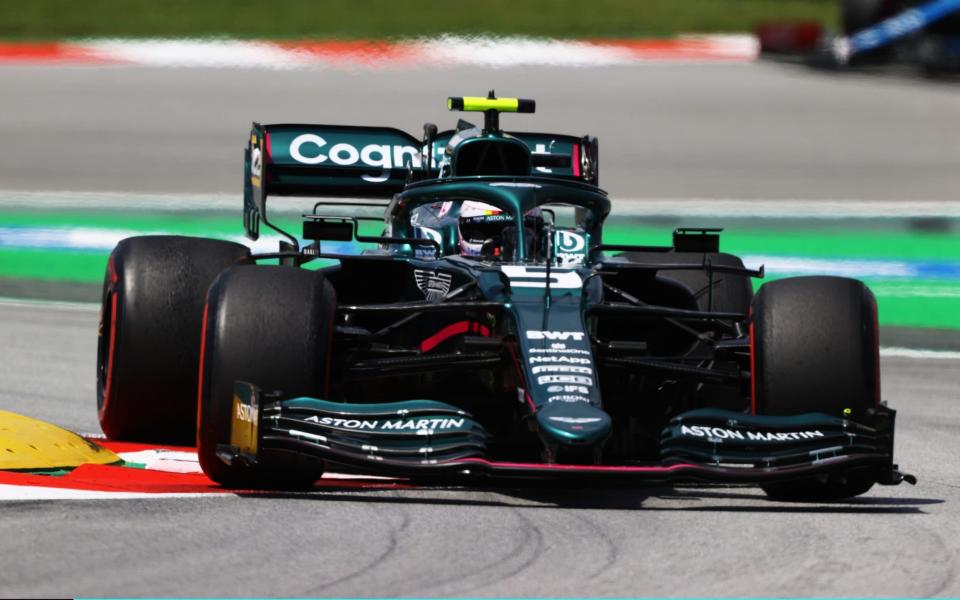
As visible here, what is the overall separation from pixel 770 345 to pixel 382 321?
2.00 meters

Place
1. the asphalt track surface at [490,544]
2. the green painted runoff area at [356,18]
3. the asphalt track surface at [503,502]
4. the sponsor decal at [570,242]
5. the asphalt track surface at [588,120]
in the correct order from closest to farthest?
the asphalt track surface at [490,544] → the asphalt track surface at [503,502] → the sponsor decal at [570,242] → the asphalt track surface at [588,120] → the green painted runoff area at [356,18]

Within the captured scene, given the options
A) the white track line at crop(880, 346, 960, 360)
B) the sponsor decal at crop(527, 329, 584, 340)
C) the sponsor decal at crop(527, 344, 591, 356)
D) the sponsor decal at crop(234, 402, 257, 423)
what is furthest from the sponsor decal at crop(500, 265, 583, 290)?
the white track line at crop(880, 346, 960, 360)

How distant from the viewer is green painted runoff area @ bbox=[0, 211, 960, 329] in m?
13.7

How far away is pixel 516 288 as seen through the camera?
24.6ft

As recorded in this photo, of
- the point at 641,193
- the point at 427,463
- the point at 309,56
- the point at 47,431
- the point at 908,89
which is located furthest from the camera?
the point at 908,89

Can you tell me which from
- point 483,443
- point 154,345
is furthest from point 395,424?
point 154,345

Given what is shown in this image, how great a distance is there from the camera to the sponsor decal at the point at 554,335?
7.17m

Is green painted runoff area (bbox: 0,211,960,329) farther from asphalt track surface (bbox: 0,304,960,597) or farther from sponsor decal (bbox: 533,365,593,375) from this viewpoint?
sponsor decal (bbox: 533,365,593,375)

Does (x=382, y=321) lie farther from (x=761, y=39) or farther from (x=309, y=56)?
(x=761, y=39)

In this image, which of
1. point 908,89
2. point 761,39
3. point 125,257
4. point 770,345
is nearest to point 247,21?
point 761,39

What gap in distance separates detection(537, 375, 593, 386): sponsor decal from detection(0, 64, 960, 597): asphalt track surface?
1.52 feet

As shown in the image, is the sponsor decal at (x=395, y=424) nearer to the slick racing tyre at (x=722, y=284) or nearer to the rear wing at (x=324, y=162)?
the slick racing tyre at (x=722, y=284)

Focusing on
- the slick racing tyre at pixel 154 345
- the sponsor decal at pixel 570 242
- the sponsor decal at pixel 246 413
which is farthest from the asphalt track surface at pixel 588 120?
the sponsor decal at pixel 246 413

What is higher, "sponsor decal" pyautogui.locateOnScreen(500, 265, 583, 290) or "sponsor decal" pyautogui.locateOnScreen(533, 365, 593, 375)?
"sponsor decal" pyautogui.locateOnScreen(500, 265, 583, 290)
